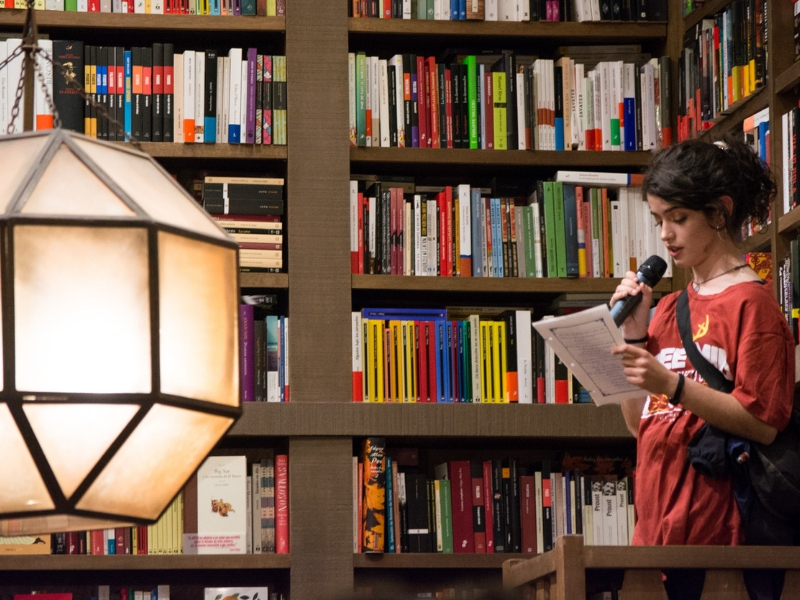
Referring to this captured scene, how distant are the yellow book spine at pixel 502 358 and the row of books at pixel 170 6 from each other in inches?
43.5

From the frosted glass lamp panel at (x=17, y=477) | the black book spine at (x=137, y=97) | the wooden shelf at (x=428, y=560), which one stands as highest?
the black book spine at (x=137, y=97)

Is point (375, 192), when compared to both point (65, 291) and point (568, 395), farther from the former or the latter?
point (65, 291)

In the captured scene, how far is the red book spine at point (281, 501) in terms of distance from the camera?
10.4 ft

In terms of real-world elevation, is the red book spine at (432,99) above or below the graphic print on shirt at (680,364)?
above

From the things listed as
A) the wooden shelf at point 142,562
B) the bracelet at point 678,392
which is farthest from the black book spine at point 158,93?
the bracelet at point 678,392

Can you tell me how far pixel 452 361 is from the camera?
→ 10.9 feet

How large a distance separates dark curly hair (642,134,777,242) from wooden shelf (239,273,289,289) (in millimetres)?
1296

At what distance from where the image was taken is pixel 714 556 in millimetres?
1991

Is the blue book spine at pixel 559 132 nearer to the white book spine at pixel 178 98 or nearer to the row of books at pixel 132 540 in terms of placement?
the white book spine at pixel 178 98

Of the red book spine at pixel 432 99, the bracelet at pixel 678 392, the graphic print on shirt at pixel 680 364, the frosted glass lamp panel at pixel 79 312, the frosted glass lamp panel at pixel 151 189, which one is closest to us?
the frosted glass lamp panel at pixel 79 312

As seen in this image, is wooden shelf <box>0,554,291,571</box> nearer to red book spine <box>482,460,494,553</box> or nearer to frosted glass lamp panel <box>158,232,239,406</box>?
red book spine <box>482,460,494,553</box>

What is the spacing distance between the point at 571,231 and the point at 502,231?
0.20 meters

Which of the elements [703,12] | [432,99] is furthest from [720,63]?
[432,99]

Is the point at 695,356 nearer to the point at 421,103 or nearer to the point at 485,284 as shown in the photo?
the point at 485,284
